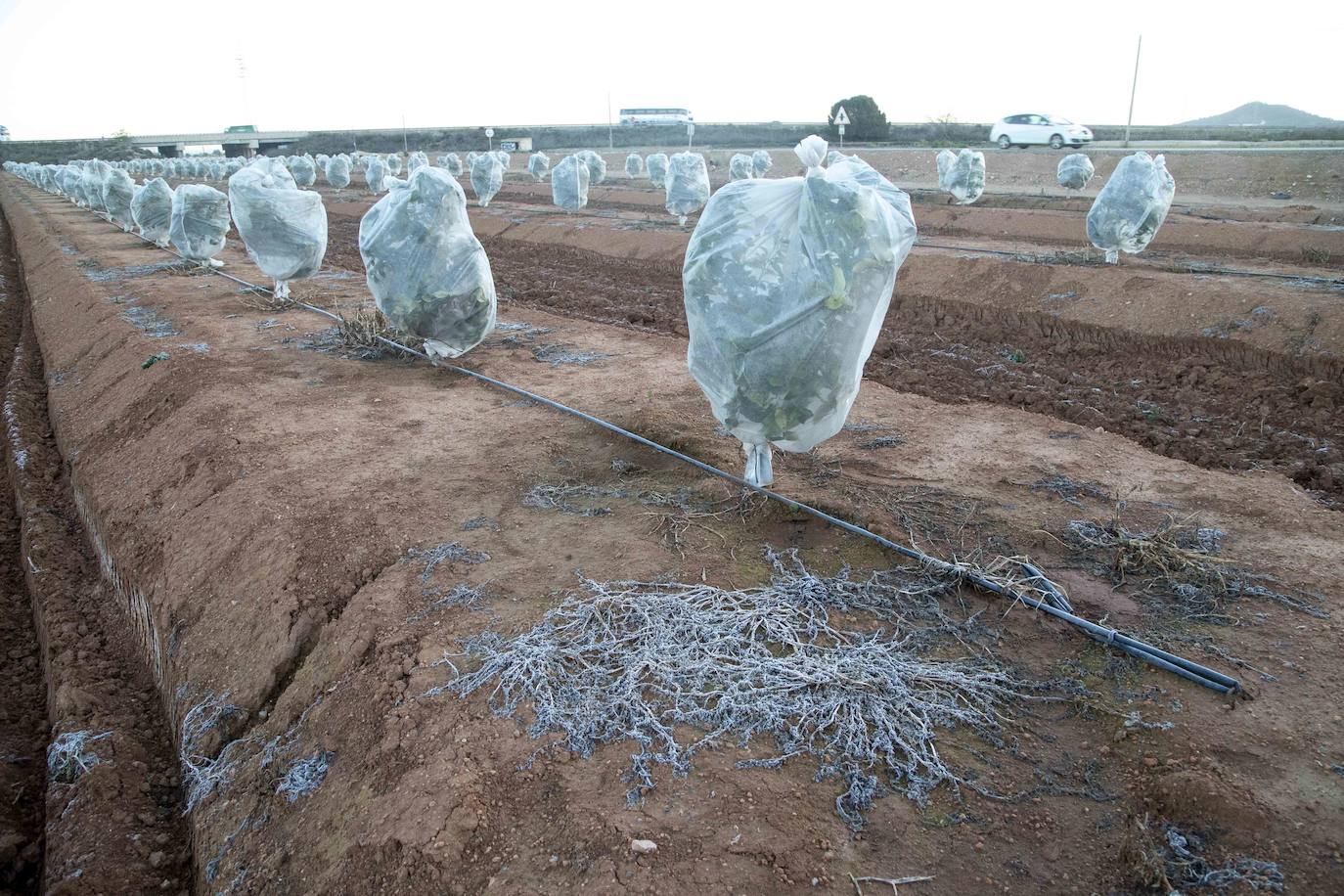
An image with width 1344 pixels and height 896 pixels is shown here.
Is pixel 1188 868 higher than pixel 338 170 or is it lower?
lower

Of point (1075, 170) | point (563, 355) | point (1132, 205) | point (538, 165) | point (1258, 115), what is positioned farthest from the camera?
point (1258, 115)

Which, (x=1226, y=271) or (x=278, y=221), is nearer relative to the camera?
(x=278, y=221)

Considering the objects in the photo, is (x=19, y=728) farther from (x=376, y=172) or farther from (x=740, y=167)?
(x=376, y=172)

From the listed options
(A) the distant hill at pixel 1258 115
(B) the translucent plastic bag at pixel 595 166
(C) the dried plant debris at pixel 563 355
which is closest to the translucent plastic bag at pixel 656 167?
(B) the translucent plastic bag at pixel 595 166

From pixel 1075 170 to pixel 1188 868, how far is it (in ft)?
73.7

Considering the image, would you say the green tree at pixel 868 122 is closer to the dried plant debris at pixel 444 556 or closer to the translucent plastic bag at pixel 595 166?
the translucent plastic bag at pixel 595 166

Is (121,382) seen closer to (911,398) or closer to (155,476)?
(155,476)

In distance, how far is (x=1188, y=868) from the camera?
97.7 inches

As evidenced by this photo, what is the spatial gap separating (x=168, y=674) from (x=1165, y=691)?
485cm

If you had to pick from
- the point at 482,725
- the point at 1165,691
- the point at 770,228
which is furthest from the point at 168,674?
the point at 1165,691

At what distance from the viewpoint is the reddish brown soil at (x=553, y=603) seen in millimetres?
2646

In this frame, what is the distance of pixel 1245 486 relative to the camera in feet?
17.1

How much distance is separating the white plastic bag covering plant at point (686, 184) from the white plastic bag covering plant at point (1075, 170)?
9839 millimetres

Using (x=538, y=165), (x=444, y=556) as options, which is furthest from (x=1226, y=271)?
(x=538, y=165)
